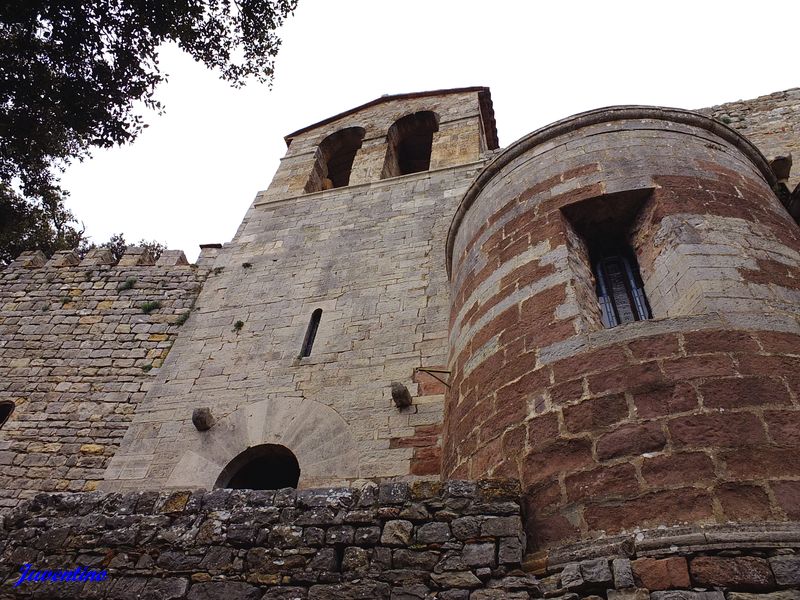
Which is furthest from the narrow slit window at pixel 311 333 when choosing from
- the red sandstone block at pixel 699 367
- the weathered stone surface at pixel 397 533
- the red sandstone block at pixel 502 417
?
the red sandstone block at pixel 699 367

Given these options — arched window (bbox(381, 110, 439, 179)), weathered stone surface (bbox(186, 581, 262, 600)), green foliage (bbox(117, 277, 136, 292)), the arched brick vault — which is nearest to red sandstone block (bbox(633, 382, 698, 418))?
weathered stone surface (bbox(186, 581, 262, 600))

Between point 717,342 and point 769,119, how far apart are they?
7690 millimetres

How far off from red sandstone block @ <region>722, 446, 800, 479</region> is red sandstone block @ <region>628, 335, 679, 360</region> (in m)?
0.72

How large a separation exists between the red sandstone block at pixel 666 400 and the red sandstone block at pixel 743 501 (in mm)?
474

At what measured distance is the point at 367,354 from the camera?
22.3 ft

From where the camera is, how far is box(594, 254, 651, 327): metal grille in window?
4488 mm

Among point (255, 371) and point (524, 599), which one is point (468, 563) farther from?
point (255, 371)

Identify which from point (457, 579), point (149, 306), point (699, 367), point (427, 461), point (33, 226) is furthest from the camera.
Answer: point (33, 226)

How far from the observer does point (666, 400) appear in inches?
127

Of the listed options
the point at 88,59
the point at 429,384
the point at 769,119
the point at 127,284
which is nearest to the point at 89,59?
the point at 88,59

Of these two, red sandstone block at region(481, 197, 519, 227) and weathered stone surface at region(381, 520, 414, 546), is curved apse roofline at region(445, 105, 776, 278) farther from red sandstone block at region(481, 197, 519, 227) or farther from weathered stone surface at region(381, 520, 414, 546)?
weathered stone surface at region(381, 520, 414, 546)

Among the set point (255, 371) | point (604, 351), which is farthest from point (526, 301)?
point (255, 371)

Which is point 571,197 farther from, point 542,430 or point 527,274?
point 542,430

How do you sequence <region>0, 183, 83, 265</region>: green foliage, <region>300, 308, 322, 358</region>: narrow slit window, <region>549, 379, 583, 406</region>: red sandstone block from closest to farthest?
<region>549, 379, 583, 406</region>: red sandstone block
<region>300, 308, 322, 358</region>: narrow slit window
<region>0, 183, 83, 265</region>: green foliage
